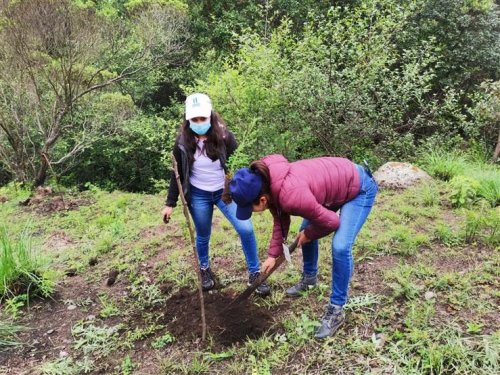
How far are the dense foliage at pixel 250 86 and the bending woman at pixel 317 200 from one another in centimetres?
395

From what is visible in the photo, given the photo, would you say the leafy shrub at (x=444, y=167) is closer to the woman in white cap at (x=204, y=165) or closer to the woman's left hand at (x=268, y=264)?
the woman in white cap at (x=204, y=165)

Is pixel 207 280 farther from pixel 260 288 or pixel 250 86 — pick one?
pixel 250 86

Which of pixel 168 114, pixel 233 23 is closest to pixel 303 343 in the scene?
pixel 168 114

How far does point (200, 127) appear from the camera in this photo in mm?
3141

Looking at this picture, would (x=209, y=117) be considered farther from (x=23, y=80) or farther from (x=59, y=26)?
(x=23, y=80)

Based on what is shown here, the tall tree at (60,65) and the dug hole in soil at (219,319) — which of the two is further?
the tall tree at (60,65)

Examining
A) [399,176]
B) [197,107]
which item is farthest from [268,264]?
[399,176]

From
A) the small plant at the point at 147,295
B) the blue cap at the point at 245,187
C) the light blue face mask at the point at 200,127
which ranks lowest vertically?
the small plant at the point at 147,295

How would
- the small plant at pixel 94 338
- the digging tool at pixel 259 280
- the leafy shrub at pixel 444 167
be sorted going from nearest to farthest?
the digging tool at pixel 259 280 → the small plant at pixel 94 338 → the leafy shrub at pixel 444 167

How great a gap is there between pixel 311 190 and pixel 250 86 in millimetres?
5065

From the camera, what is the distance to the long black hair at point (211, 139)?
322 cm

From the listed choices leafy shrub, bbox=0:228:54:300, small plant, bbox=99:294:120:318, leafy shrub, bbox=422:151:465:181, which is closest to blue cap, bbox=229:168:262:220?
small plant, bbox=99:294:120:318

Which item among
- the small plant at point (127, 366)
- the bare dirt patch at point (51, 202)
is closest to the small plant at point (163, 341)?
the small plant at point (127, 366)

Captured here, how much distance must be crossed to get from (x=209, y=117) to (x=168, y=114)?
833cm
